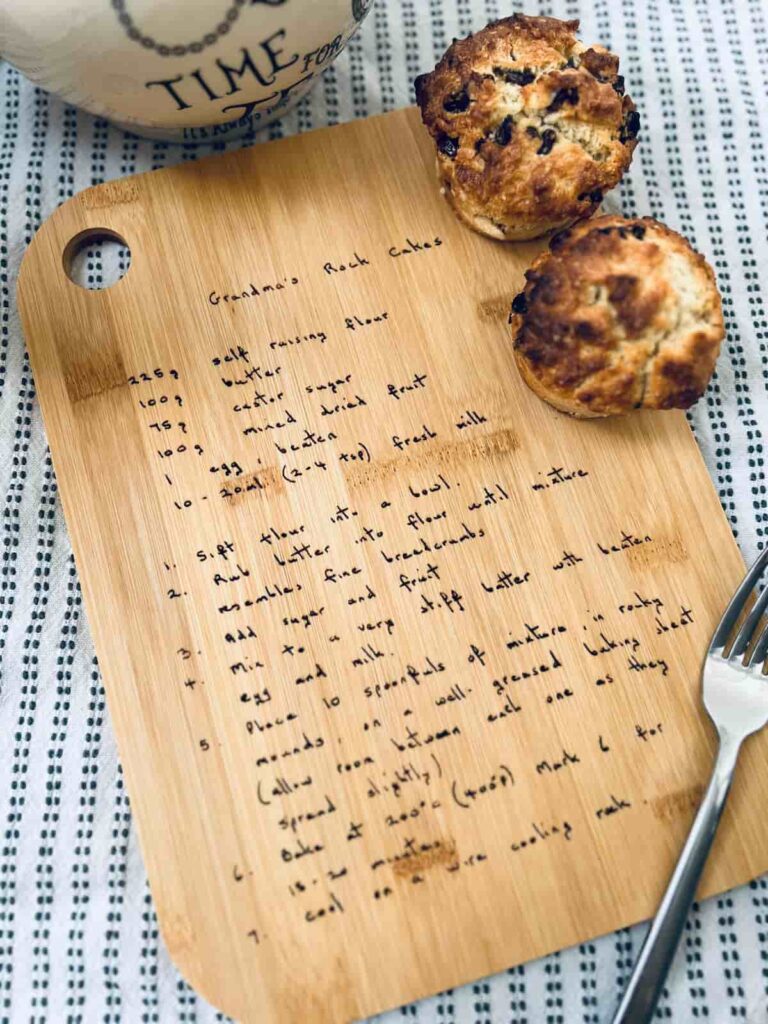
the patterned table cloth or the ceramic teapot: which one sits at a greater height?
the ceramic teapot

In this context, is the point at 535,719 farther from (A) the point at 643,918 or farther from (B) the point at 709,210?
(B) the point at 709,210

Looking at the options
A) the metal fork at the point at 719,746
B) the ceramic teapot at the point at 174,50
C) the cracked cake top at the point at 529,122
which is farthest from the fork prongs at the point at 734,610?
the ceramic teapot at the point at 174,50

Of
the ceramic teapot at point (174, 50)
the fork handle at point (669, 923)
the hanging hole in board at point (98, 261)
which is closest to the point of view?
the ceramic teapot at point (174, 50)

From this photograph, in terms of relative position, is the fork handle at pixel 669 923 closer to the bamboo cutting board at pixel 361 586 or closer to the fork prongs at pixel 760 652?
the bamboo cutting board at pixel 361 586

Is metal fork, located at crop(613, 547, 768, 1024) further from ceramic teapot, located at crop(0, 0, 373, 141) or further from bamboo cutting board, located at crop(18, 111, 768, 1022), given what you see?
ceramic teapot, located at crop(0, 0, 373, 141)

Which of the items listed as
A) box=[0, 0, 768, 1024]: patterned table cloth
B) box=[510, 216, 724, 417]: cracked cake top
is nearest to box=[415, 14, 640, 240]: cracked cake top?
box=[510, 216, 724, 417]: cracked cake top

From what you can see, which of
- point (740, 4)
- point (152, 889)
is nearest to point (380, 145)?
point (740, 4)
